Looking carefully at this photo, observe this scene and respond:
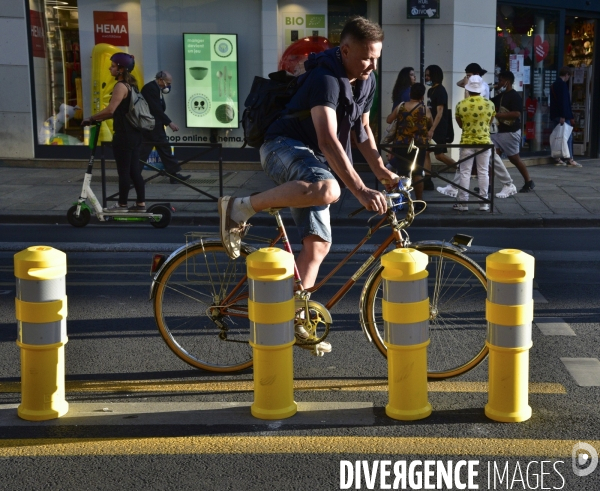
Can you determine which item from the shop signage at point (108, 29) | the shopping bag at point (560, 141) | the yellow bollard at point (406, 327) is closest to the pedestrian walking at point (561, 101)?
the shopping bag at point (560, 141)

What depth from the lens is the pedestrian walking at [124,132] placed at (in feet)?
34.9

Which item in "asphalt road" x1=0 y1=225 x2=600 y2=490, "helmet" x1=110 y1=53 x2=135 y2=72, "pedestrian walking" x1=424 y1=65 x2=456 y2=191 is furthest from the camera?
"pedestrian walking" x1=424 y1=65 x2=456 y2=191

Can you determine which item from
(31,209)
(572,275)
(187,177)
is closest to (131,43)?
(187,177)

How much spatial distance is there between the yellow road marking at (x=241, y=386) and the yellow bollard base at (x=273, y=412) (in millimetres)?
442

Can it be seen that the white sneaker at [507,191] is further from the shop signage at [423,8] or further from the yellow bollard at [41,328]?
the yellow bollard at [41,328]

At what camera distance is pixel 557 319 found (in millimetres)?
6242

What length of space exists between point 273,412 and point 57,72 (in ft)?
45.9

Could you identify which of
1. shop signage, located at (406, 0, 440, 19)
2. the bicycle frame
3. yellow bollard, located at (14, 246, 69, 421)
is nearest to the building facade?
shop signage, located at (406, 0, 440, 19)

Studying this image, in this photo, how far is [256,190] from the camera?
1388 centimetres

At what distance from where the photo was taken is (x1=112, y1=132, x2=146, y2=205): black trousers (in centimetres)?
1088

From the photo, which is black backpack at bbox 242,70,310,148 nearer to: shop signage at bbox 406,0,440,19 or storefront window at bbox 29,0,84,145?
shop signage at bbox 406,0,440,19

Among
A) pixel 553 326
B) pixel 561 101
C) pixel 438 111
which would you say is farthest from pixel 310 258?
pixel 561 101

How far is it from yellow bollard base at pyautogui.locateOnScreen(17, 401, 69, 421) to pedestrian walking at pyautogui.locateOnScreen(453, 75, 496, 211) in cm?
847

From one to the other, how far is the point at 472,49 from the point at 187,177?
5.57m
